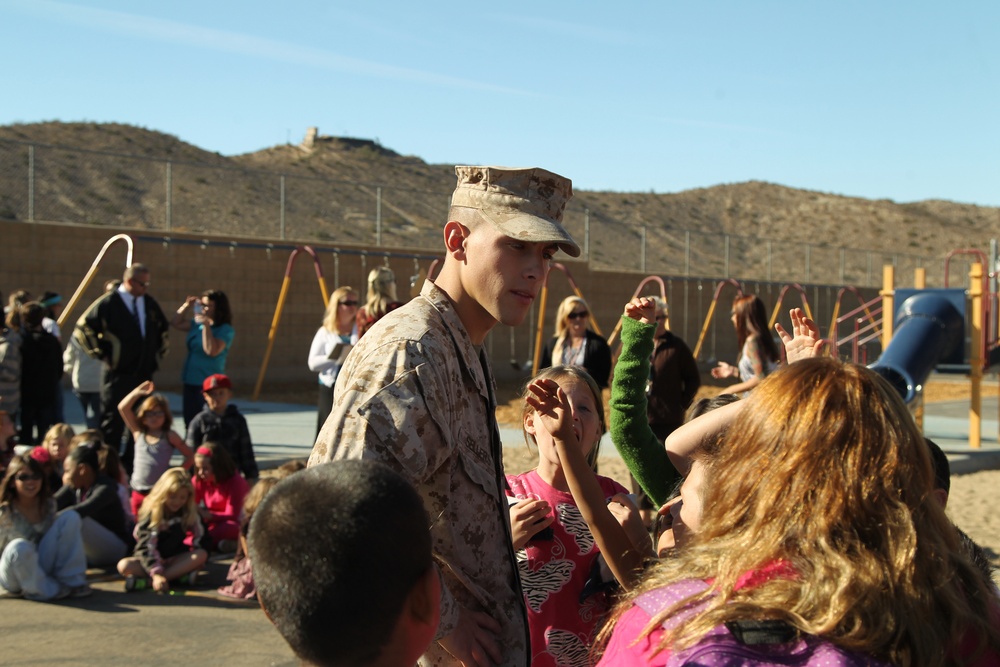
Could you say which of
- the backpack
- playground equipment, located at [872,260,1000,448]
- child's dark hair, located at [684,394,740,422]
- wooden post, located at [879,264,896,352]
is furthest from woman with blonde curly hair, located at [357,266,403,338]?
wooden post, located at [879,264,896,352]

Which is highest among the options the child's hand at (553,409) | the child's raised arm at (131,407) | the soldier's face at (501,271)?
the soldier's face at (501,271)

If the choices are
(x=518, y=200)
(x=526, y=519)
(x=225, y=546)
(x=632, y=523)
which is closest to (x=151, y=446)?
(x=225, y=546)

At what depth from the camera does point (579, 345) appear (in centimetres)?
753

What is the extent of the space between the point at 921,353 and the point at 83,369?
8998 millimetres

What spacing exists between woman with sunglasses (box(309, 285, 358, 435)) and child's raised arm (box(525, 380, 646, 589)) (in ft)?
17.6

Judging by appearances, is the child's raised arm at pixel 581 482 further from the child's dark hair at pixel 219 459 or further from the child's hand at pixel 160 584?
the child's dark hair at pixel 219 459

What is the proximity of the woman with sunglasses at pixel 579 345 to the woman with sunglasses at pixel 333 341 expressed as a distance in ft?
5.11

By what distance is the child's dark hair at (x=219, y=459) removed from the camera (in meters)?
7.02

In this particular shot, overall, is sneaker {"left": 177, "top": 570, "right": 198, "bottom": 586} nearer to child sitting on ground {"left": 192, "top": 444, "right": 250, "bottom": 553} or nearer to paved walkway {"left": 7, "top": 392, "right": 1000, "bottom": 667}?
paved walkway {"left": 7, "top": 392, "right": 1000, "bottom": 667}

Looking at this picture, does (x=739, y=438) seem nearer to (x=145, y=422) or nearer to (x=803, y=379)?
(x=803, y=379)

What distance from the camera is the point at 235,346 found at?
19.6 meters

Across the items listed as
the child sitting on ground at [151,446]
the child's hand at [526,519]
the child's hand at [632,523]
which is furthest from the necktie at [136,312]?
the child's hand at [526,519]

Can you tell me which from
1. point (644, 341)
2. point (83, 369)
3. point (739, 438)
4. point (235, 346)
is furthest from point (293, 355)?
point (739, 438)

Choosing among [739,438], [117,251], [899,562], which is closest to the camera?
[899,562]
